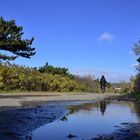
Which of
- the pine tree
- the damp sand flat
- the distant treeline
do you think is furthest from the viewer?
the distant treeline

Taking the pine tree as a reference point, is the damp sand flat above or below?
below

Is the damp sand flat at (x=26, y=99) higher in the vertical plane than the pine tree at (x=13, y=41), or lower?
lower

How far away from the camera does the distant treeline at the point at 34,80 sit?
49.4 m

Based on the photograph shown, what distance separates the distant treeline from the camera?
4944 cm

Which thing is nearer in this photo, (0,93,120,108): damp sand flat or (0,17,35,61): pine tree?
(0,93,120,108): damp sand flat

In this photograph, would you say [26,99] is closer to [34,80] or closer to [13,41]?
[13,41]

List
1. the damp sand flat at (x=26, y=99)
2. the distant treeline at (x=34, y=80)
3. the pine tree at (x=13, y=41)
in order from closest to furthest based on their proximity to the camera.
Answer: the damp sand flat at (x=26, y=99) < the pine tree at (x=13, y=41) < the distant treeline at (x=34, y=80)

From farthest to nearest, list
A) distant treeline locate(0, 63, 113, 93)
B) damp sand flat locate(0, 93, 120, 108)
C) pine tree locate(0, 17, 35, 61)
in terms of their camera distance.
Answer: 1. distant treeline locate(0, 63, 113, 93)
2. pine tree locate(0, 17, 35, 61)
3. damp sand flat locate(0, 93, 120, 108)

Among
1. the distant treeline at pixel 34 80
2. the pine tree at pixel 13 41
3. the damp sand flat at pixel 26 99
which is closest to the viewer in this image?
the damp sand flat at pixel 26 99

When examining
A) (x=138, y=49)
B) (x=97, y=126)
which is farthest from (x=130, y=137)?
(x=138, y=49)

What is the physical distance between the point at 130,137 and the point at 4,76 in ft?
127

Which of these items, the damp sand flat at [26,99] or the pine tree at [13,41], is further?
the pine tree at [13,41]

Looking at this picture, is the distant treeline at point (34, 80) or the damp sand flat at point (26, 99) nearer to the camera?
the damp sand flat at point (26, 99)

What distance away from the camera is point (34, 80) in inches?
2169
